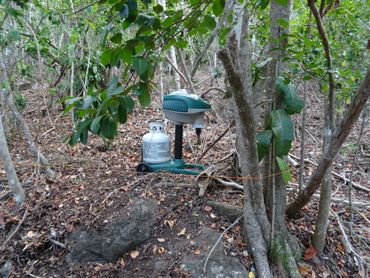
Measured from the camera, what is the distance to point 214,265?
6.13 ft

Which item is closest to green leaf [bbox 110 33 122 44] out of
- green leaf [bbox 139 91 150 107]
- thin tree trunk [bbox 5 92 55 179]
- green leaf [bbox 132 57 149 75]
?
green leaf [bbox 132 57 149 75]

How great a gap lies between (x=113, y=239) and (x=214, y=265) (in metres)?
0.71

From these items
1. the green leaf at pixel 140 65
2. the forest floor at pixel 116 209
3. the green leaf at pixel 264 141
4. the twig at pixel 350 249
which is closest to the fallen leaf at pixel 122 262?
the forest floor at pixel 116 209

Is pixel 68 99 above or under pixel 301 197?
above

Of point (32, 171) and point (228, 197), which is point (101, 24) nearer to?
point (32, 171)

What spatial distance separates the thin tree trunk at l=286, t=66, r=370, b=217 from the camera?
142 centimetres

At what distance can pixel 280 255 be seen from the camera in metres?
1.87

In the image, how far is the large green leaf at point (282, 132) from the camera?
158 centimetres

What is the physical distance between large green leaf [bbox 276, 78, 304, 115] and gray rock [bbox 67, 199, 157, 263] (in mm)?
1217

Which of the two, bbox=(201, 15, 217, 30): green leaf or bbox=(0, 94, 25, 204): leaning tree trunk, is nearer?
bbox=(201, 15, 217, 30): green leaf

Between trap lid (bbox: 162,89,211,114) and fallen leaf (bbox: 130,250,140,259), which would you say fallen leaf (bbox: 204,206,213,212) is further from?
trap lid (bbox: 162,89,211,114)

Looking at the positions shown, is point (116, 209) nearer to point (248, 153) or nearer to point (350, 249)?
point (248, 153)

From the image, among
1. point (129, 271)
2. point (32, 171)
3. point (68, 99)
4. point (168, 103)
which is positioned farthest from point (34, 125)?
point (68, 99)

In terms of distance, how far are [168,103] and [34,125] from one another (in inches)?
115
